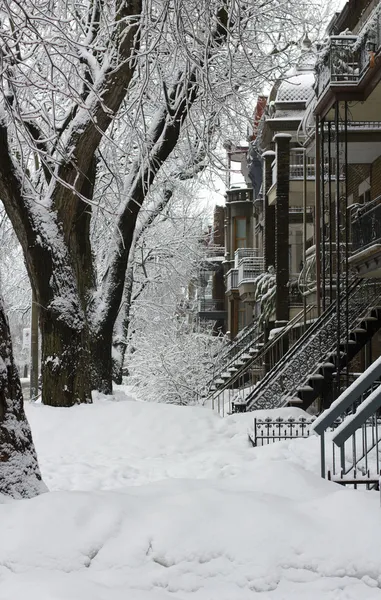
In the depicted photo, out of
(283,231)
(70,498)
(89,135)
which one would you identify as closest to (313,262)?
(283,231)

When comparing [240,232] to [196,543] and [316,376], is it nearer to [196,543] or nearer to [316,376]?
[316,376]

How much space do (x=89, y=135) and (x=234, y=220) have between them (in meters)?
39.0

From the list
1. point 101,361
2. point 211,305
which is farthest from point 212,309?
point 101,361

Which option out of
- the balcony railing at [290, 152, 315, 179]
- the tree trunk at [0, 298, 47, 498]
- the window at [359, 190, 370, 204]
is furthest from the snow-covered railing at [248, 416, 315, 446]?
the balcony railing at [290, 152, 315, 179]

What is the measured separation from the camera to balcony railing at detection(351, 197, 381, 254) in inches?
739

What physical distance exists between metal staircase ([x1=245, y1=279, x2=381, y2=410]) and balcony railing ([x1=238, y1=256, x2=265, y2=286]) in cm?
2108

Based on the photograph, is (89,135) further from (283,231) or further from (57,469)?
(283,231)

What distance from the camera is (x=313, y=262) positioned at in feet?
85.1

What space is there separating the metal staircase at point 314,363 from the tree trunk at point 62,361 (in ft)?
17.6

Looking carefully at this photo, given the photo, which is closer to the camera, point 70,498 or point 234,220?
point 70,498

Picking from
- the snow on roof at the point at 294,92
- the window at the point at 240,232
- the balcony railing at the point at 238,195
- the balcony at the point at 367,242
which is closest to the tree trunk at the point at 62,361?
the balcony at the point at 367,242

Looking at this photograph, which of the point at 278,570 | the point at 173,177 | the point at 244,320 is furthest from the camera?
the point at 244,320

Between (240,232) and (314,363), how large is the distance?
33477 millimetres

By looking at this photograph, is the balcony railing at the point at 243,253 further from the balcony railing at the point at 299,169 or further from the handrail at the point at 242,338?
the balcony railing at the point at 299,169
